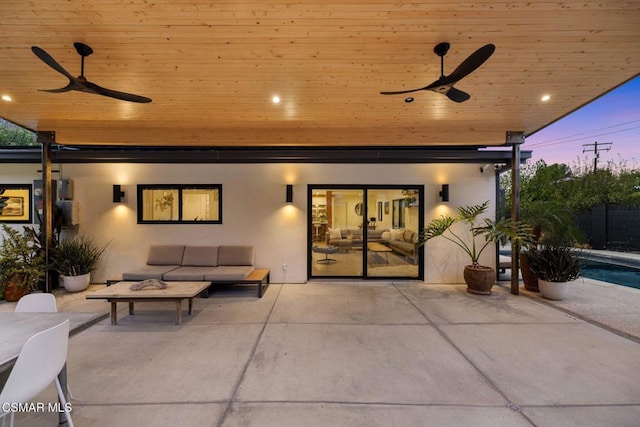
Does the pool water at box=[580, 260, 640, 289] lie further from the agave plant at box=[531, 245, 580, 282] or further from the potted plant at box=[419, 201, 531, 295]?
the potted plant at box=[419, 201, 531, 295]

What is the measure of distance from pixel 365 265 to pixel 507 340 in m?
3.17

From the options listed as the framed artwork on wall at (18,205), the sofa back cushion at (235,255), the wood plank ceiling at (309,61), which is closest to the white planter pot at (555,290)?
the wood plank ceiling at (309,61)

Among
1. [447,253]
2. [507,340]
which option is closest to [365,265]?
[447,253]

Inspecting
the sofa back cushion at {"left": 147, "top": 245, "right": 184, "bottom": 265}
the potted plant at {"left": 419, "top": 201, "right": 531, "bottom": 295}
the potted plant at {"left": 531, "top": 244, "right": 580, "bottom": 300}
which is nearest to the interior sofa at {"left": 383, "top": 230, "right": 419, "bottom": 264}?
the potted plant at {"left": 419, "top": 201, "right": 531, "bottom": 295}

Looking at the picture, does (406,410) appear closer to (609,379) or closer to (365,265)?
(609,379)

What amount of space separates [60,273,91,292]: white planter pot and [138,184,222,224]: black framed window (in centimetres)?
158

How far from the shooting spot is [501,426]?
1988mm

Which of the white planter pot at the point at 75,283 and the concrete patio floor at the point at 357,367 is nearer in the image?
the concrete patio floor at the point at 357,367

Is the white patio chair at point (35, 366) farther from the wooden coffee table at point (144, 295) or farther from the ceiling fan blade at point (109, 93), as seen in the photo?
the ceiling fan blade at point (109, 93)

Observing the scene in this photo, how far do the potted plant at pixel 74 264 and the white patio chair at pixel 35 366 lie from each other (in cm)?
493

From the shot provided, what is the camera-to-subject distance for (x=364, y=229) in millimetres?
6168

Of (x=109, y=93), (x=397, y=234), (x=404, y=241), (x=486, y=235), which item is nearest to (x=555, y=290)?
(x=486, y=235)

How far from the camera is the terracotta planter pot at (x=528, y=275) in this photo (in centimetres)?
532

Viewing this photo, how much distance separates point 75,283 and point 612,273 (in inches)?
533
